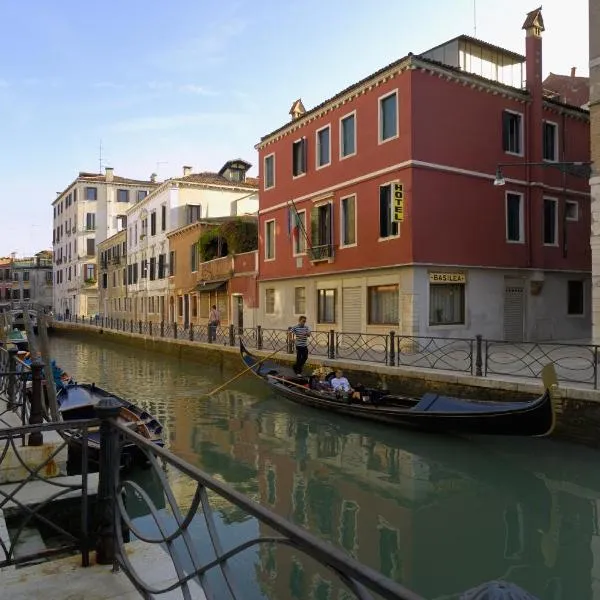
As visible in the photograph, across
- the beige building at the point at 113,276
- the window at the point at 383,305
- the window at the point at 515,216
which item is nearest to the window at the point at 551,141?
the window at the point at 515,216

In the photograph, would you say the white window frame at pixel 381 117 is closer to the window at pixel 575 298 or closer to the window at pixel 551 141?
the window at pixel 551 141

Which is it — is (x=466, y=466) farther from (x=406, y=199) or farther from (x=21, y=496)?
(x=406, y=199)

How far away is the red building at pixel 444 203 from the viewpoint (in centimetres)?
1622

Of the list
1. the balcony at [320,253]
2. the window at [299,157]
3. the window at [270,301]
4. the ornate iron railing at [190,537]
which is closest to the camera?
the ornate iron railing at [190,537]

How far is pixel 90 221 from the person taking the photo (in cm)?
5166

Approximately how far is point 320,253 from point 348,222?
1551 mm

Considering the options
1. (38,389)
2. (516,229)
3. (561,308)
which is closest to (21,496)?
(38,389)

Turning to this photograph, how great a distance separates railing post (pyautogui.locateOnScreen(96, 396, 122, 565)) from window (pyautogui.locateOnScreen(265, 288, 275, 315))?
1971 cm

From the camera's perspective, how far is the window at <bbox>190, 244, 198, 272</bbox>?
3009 cm

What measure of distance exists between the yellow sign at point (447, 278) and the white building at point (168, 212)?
730 inches

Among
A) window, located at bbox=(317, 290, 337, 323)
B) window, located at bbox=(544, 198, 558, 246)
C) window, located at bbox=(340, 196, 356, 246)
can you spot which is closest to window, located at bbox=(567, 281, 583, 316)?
window, located at bbox=(544, 198, 558, 246)

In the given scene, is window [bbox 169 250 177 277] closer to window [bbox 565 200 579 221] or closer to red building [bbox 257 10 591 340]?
red building [bbox 257 10 591 340]

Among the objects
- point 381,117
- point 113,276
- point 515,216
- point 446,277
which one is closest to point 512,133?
point 515,216

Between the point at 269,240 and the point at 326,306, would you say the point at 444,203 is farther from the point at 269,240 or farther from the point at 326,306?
the point at 269,240
